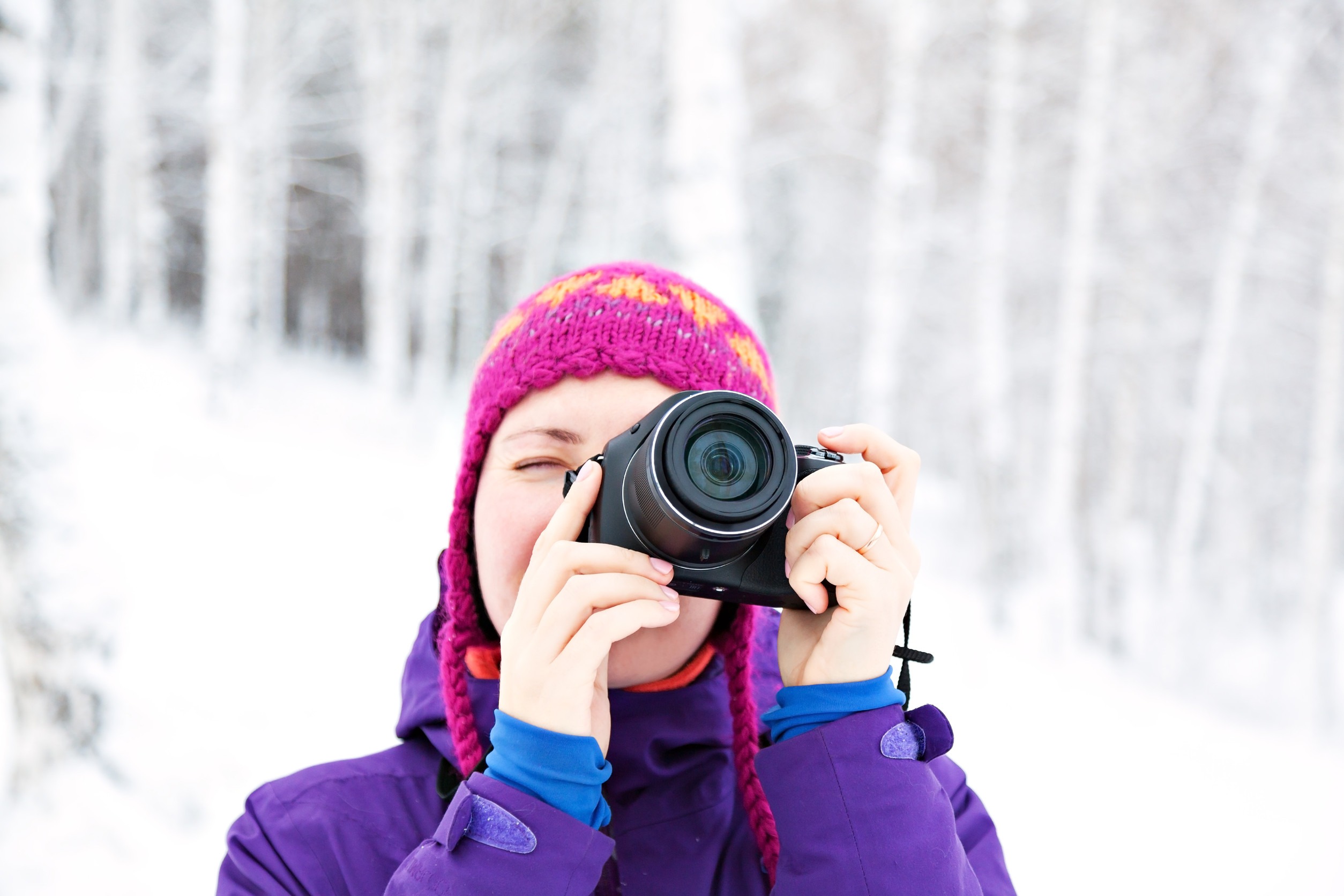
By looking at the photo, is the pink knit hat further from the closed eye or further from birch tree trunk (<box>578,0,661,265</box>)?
birch tree trunk (<box>578,0,661,265</box>)

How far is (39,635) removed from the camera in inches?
80.4

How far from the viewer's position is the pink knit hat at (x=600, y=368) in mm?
1011

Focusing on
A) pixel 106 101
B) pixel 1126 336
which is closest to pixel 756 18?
pixel 1126 336

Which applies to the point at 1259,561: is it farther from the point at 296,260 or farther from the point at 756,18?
the point at 296,260

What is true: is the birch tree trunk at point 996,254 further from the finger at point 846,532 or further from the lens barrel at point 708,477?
the lens barrel at point 708,477

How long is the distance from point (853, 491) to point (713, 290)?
2.34 m

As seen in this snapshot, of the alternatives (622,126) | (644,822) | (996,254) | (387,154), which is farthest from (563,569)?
(622,126)

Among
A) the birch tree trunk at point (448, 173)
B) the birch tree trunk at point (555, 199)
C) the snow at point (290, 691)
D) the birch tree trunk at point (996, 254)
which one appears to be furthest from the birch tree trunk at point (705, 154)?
the birch tree trunk at point (555, 199)

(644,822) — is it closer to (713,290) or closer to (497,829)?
(497,829)

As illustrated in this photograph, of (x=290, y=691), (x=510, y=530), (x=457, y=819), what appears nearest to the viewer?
(x=457, y=819)

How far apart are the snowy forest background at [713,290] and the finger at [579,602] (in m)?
1.86

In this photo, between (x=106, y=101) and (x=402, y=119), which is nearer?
(x=402, y=119)

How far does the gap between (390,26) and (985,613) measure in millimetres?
7433

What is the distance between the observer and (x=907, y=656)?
3.37ft
